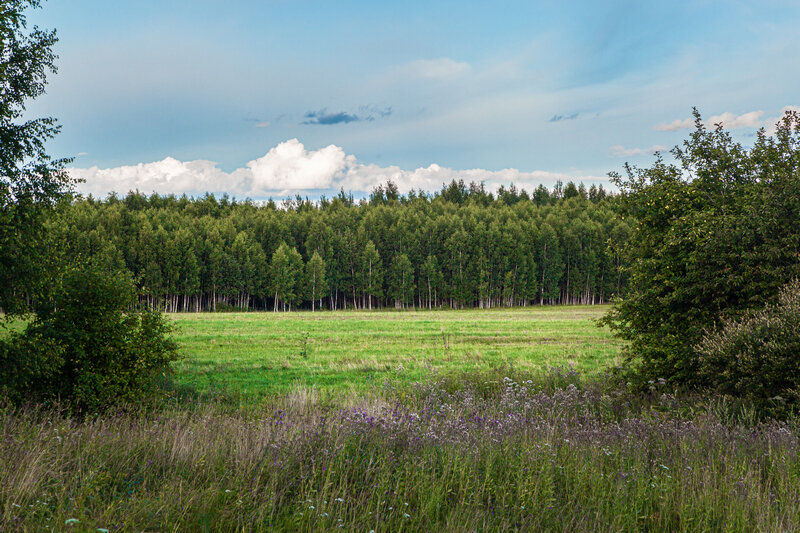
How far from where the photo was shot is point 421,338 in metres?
34.4

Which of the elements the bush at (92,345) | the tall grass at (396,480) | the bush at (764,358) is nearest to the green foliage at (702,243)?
the bush at (764,358)

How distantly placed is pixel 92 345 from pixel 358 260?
315 ft

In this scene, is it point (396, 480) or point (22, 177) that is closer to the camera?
point (396, 480)

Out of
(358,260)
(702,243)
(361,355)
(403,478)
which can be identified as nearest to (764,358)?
(702,243)

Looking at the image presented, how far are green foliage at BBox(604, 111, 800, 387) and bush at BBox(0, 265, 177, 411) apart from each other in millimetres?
13476

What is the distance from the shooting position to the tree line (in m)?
94.6

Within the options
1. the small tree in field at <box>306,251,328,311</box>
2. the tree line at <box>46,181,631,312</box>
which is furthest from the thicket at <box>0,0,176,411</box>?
the small tree in field at <box>306,251,328,311</box>

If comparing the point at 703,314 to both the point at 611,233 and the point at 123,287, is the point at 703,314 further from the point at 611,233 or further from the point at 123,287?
the point at 611,233

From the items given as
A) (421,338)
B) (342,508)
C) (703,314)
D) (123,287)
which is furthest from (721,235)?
(421,338)

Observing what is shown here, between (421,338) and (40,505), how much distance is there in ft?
99.6

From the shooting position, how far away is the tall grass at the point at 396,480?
482 cm

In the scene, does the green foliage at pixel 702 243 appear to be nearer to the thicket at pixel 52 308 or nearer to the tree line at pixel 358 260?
the thicket at pixel 52 308

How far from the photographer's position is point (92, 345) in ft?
43.2

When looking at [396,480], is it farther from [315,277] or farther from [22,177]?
[315,277]
